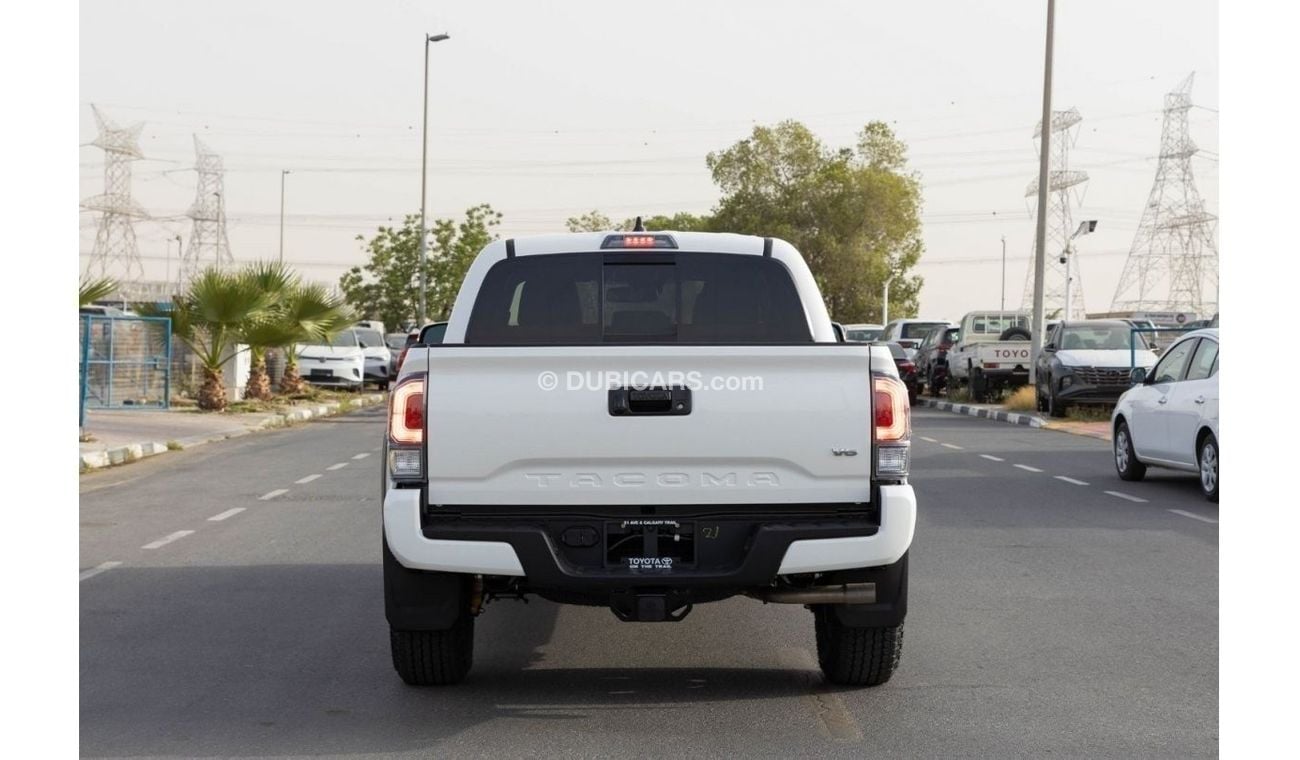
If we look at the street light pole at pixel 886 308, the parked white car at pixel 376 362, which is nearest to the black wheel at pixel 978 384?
the parked white car at pixel 376 362

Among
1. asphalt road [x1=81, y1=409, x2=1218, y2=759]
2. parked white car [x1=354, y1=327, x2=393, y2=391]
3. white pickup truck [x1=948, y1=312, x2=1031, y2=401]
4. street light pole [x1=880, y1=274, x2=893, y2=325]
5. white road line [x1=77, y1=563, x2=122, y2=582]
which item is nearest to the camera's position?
asphalt road [x1=81, y1=409, x2=1218, y2=759]

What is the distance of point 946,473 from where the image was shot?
18.3 m

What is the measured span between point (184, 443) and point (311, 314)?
1117cm

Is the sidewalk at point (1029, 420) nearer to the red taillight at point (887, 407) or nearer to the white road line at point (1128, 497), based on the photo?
the white road line at point (1128, 497)

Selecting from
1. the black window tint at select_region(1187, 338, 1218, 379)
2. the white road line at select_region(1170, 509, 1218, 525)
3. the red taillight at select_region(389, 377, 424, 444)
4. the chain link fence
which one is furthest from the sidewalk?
the red taillight at select_region(389, 377, 424, 444)

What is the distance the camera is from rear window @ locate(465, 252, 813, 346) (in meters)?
7.64

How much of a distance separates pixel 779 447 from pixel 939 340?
116 ft

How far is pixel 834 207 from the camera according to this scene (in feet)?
263

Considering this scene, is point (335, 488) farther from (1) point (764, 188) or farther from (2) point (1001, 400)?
(1) point (764, 188)

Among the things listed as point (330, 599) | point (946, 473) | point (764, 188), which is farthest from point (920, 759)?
point (764, 188)

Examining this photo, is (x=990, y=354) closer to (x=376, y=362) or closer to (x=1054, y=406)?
(x=1054, y=406)

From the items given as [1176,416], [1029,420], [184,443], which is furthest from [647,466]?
[1029,420]

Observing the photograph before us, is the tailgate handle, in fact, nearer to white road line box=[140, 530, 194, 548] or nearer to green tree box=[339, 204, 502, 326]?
white road line box=[140, 530, 194, 548]
